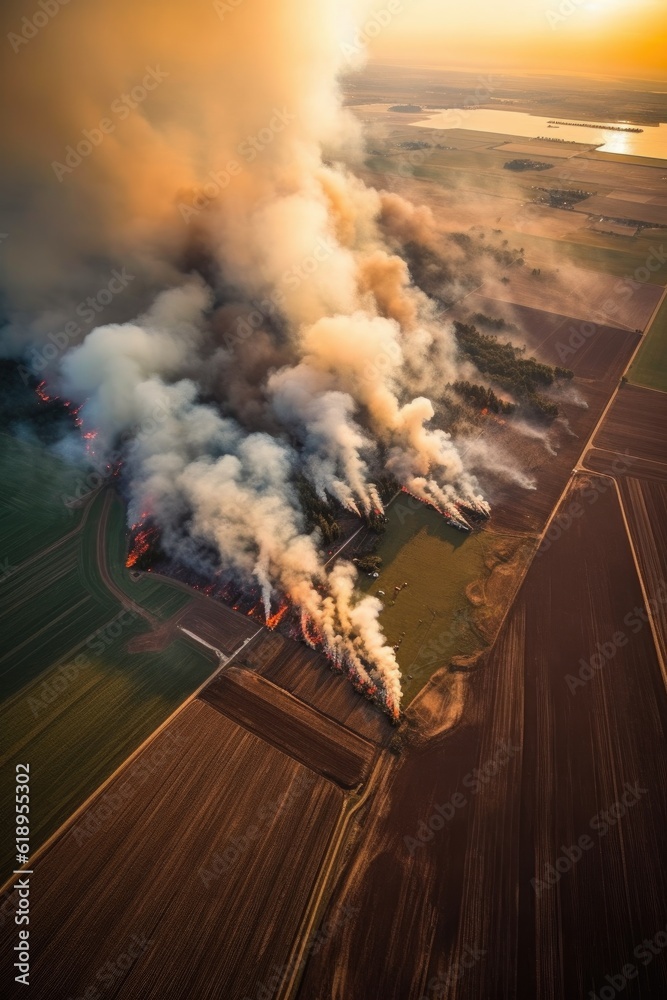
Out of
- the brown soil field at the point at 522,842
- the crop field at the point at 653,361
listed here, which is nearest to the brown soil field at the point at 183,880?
the brown soil field at the point at 522,842

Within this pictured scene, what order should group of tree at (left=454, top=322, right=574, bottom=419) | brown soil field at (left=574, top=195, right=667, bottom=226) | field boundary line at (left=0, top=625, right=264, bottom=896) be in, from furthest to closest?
brown soil field at (left=574, top=195, right=667, bottom=226), group of tree at (left=454, top=322, right=574, bottom=419), field boundary line at (left=0, top=625, right=264, bottom=896)

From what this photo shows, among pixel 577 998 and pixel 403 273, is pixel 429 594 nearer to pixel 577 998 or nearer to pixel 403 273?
pixel 577 998

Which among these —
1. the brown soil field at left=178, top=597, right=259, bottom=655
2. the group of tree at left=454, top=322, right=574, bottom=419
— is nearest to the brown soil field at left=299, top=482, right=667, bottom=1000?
the brown soil field at left=178, top=597, right=259, bottom=655

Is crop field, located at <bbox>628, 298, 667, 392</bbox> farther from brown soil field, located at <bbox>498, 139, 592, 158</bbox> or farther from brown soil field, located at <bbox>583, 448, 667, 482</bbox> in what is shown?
brown soil field, located at <bbox>498, 139, 592, 158</bbox>

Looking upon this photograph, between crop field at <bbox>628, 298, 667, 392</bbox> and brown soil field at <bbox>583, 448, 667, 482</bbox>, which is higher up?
crop field at <bbox>628, 298, 667, 392</bbox>

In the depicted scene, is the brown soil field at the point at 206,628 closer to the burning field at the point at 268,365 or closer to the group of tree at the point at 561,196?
the burning field at the point at 268,365

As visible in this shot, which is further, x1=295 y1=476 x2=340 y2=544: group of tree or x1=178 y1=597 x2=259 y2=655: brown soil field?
x1=295 y1=476 x2=340 y2=544: group of tree
